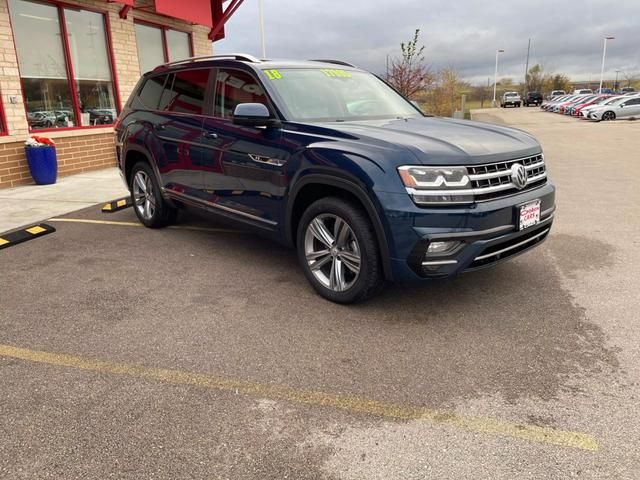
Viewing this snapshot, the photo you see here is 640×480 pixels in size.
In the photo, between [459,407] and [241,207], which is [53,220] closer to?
[241,207]

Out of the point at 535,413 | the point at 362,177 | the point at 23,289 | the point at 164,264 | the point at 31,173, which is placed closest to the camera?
the point at 535,413

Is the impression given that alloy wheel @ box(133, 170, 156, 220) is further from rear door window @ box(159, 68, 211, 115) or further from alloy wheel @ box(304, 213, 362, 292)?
alloy wheel @ box(304, 213, 362, 292)

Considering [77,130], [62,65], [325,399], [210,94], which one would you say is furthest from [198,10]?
[325,399]

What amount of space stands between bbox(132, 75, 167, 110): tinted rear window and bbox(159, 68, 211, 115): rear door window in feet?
0.48

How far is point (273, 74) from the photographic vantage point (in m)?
4.46

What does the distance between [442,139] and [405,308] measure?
49.6 inches

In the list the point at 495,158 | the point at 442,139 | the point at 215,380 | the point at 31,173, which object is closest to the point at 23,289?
the point at 215,380

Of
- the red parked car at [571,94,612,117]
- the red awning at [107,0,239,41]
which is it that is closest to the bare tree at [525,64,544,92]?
the red parked car at [571,94,612,117]

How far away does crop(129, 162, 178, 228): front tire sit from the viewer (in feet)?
19.5

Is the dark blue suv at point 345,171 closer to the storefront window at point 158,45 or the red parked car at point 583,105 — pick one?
the storefront window at point 158,45

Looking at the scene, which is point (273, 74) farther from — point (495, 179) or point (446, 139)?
point (495, 179)

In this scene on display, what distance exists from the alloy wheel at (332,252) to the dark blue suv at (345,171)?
10 mm

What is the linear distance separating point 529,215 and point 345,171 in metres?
1.35

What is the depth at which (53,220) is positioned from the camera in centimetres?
691
